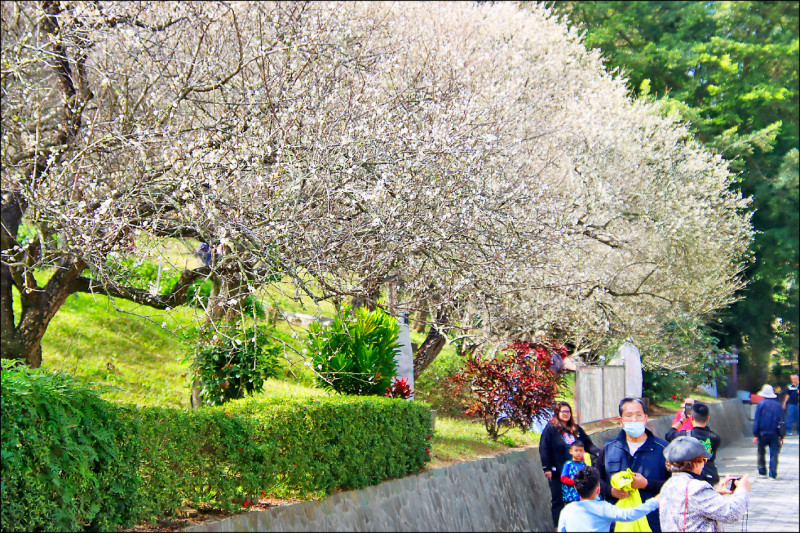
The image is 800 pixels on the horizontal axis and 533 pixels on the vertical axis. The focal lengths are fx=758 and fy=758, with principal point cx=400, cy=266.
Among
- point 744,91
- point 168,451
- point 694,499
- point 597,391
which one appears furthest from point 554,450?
point 744,91

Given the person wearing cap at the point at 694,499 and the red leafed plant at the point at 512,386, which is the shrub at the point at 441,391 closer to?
the red leafed plant at the point at 512,386

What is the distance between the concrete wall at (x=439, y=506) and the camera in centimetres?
712

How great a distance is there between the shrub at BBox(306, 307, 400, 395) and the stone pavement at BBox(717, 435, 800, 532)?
4601 millimetres

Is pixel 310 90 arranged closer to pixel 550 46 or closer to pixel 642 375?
pixel 642 375

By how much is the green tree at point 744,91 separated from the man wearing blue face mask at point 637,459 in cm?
2168

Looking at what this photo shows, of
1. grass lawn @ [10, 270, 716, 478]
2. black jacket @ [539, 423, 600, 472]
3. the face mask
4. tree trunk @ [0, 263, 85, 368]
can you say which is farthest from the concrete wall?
tree trunk @ [0, 263, 85, 368]

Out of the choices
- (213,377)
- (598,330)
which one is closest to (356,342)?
(213,377)

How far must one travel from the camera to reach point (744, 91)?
98.1 feet

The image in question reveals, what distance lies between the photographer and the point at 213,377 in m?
10.2

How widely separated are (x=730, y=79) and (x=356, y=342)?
25.7 meters

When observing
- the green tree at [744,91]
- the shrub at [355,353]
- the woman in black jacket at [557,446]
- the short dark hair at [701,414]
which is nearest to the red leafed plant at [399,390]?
the shrub at [355,353]

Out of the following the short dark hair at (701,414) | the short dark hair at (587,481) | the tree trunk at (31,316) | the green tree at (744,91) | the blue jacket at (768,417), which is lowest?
the blue jacket at (768,417)

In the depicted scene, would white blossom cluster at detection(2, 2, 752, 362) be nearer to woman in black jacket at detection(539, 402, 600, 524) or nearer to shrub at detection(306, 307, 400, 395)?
shrub at detection(306, 307, 400, 395)

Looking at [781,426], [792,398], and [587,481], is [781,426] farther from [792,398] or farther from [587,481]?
[587,481]
